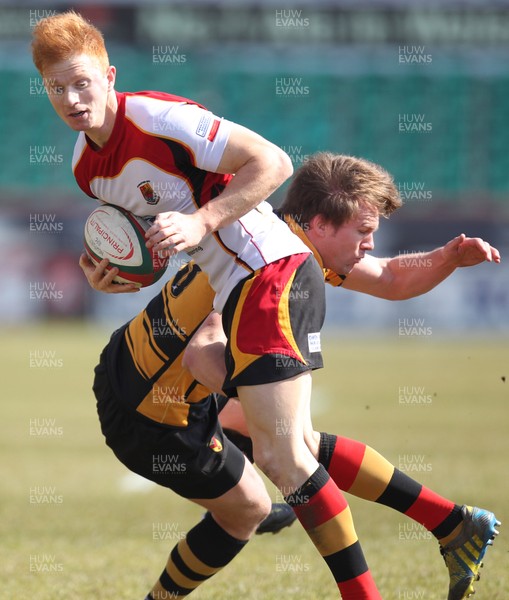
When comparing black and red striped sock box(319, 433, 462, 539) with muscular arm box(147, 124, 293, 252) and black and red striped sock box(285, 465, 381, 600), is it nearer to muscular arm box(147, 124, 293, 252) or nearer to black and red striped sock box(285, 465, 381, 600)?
black and red striped sock box(285, 465, 381, 600)

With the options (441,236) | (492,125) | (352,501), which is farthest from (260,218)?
(492,125)

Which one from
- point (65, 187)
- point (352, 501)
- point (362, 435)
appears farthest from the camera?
point (65, 187)

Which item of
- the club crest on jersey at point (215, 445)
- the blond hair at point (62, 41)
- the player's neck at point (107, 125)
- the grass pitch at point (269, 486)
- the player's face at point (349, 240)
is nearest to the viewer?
the blond hair at point (62, 41)

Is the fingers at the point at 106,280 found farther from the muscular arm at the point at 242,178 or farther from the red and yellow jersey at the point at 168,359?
the muscular arm at the point at 242,178

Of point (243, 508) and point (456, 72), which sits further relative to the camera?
point (456, 72)

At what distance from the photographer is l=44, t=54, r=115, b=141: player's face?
11.6 feet

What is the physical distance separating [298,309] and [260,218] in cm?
44

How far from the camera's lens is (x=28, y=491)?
288 inches

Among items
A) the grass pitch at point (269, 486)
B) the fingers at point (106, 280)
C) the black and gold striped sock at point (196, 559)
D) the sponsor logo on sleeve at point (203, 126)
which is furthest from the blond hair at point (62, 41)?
the grass pitch at point (269, 486)

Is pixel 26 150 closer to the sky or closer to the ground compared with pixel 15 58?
closer to the ground

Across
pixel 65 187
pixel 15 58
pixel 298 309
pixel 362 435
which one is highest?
pixel 298 309

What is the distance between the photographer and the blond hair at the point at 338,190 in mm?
3984

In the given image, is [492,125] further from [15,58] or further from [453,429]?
[453,429]

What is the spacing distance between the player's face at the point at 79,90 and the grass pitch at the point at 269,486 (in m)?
2.09
